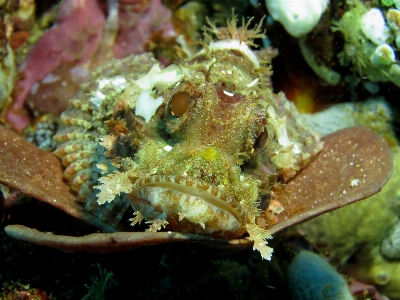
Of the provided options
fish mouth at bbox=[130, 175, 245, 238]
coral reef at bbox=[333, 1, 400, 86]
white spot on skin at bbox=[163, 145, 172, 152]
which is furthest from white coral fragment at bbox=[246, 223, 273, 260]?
coral reef at bbox=[333, 1, 400, 86]

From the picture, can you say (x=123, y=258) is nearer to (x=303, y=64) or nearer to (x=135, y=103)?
(x=135, y=103)

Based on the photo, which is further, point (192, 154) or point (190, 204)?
point (192, 154)

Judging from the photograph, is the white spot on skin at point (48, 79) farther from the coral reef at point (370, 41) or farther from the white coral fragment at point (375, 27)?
the white coral fragment at point (375, 27)

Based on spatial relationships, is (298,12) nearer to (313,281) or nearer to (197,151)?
(197,151)

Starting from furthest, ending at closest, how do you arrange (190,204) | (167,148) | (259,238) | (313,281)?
(313,281) < (167,148) < (259,238) < (190,204)

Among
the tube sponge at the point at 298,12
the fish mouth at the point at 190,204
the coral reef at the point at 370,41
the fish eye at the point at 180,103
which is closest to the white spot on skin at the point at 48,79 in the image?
the fish eye at the point at 180,103

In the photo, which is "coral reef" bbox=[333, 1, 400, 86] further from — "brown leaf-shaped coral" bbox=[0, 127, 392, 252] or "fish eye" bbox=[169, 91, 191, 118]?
"fish eye" bbox=[169, 91, 191, 118]

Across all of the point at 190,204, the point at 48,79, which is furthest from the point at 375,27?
the point at 48,79
